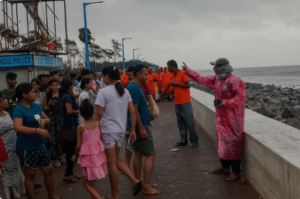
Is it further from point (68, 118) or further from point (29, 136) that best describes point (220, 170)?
point (29, 136)

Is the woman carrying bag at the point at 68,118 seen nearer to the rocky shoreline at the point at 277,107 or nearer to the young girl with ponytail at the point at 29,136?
the young girl with ponytail at the point at 29,136

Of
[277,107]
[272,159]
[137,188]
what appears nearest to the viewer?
[272,159]

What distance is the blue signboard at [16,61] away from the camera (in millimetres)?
22422

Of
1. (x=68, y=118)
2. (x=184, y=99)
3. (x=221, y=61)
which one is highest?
(x=221, y=61)

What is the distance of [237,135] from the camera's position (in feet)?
15.8

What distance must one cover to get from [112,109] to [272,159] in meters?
1.97

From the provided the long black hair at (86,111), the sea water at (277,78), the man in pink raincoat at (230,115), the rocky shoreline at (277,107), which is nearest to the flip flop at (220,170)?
the man in pink raincoat at (230,115)

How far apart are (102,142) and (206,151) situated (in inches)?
128

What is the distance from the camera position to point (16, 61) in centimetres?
2250

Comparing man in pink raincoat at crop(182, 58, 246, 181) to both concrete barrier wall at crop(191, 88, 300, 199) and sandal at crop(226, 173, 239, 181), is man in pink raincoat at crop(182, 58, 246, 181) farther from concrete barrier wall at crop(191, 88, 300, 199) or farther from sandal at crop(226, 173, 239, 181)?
concrete barrier wall at crop(191, 88, 300, 199)

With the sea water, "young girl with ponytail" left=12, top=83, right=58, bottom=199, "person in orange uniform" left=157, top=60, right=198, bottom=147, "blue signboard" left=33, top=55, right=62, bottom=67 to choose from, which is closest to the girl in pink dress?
"young girl with ponytail" left=12, top=83, right=58, bottom=199

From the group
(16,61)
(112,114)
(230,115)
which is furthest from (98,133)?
(16,61)

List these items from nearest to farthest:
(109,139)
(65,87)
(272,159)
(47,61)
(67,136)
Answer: (272,159) → (109,139) → (67,136) → (65,87) → (47,61)

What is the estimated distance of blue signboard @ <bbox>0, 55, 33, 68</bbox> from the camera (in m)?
22.4
